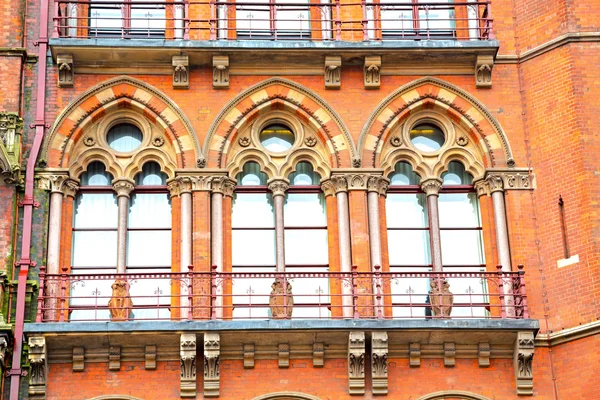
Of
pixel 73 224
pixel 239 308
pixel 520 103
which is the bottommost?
pixel 239 308

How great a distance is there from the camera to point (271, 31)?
77.7 feet

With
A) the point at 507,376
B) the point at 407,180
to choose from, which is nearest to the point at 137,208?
the point at 407,180

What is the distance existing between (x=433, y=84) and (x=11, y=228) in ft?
23.7

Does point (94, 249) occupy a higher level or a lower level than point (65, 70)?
lower

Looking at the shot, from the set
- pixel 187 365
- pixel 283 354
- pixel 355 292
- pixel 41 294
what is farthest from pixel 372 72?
pixel 41 294

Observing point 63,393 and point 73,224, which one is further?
point 73,224

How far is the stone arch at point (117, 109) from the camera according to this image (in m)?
22.5

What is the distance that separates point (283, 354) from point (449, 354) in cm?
250

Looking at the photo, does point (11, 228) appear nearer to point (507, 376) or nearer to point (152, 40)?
point (152, 40)

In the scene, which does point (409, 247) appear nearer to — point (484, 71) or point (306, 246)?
point (306, 246)

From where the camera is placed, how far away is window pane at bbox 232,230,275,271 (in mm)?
22328

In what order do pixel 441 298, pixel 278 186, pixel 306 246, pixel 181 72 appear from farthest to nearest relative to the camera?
pixel 181 72
pixel 278 186
pixel 306 246
pixel 441 298

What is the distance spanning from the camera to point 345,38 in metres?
23.5

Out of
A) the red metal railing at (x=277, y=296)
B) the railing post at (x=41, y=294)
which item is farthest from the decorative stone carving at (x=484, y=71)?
the railing post at (x=41, y=294)
